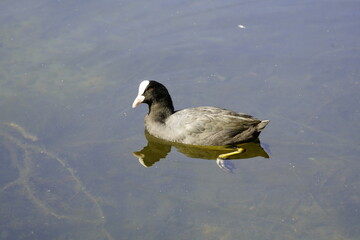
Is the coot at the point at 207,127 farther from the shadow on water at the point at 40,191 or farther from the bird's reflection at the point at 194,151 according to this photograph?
the shadow on water at the point at 40,191

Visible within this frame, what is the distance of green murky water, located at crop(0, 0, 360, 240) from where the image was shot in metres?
6.70

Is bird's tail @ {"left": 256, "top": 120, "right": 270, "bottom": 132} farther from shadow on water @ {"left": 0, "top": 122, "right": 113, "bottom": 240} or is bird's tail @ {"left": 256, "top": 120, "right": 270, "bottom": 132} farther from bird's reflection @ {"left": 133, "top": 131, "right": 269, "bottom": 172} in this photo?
shadow on water @ {"left": 0, "top": 122, "right": 113, "bottom": 240}

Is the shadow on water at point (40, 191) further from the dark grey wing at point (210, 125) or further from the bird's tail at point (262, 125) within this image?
the bird's tail at point (262, 125)

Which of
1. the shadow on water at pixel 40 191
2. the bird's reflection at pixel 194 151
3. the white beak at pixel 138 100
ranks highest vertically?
the white beak at pixel 138 100

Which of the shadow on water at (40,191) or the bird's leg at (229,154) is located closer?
the shadow on water at (40,191)

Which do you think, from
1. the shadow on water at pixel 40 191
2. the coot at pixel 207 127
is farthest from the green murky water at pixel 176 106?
the coot at pixel 207 127

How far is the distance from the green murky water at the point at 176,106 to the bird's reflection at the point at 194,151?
31 millimetres

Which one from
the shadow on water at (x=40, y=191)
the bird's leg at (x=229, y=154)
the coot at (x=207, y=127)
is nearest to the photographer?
the shadow on water at (x=40, y=191)

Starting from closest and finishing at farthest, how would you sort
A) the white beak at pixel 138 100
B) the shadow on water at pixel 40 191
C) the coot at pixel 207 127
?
the shadow on water at pixel 40 191 → the coot at pixel 207 127 → the white beak at pixel 138 100

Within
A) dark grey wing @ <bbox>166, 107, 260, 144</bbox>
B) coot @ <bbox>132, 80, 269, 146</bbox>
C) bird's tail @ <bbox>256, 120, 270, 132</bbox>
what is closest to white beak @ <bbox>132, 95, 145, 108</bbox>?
coot @ <bbox>132, 80, 269, 146</bbox>

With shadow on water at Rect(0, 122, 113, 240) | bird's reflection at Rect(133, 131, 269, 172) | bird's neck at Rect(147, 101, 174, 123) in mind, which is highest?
bird's neck at Rect(147, 101, 174, 123)

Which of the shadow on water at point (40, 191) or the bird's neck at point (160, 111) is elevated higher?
the bird's neck at point (160, 111)

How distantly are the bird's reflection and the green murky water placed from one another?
0.03m

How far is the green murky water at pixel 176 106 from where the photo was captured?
6.70 metres
